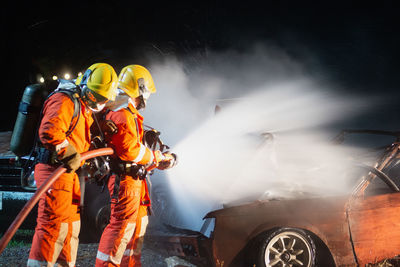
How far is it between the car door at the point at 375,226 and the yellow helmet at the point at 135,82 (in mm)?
2719

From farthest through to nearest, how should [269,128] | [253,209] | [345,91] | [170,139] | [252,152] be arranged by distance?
[170,139]
[345,91]
[269,128]
[252,152]
[253,209]

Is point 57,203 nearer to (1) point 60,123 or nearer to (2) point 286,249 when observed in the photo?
(1) point 60,123

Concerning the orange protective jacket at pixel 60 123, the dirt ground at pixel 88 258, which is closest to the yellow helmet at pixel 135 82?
the orange protective jacket at pixel 60 123

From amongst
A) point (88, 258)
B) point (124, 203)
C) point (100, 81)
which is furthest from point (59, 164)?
point (88, 258)

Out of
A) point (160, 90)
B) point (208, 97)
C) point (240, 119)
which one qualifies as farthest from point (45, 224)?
point (160, 90)

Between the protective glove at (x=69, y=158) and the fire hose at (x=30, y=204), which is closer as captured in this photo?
the fire hose at (x=30, y=204)

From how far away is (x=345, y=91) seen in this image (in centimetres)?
517

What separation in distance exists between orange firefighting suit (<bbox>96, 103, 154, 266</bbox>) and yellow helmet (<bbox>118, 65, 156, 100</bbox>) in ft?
1.20

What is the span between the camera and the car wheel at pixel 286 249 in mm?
2461

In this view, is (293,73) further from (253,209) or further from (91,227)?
(91,227)

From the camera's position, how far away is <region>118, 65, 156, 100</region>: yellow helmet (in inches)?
115

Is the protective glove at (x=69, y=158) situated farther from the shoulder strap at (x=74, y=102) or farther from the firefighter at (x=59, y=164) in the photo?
the shoulder strap at (x=74, y=102)

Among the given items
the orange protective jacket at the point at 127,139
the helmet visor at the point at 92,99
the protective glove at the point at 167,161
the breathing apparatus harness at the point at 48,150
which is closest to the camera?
the breathing apparatus harness at the point at 48,150

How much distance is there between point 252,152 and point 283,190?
58 centimetres
